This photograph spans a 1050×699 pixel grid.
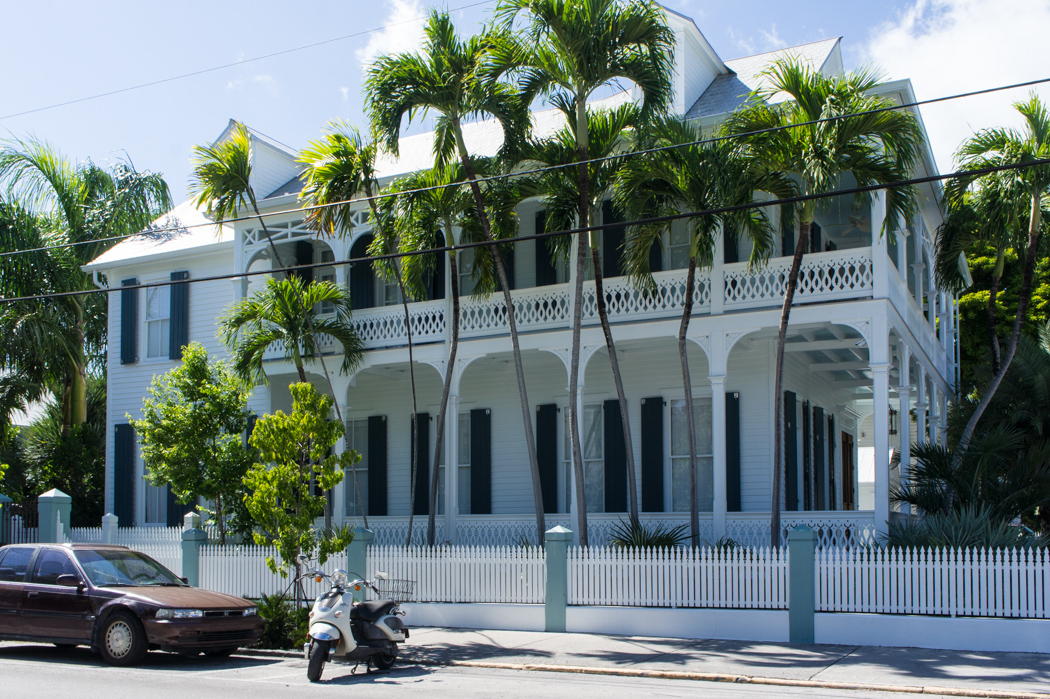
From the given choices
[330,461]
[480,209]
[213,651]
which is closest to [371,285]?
[480,209]

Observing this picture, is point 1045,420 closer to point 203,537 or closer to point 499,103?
point 499,103

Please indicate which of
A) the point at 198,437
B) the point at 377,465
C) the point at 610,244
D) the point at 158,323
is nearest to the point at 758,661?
the point at 610,244

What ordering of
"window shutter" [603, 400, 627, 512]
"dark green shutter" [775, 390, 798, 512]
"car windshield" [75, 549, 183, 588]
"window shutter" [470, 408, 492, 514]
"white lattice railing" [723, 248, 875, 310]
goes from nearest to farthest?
"car windshield" [75, 549, 183, 588] < "white lattice railing" [723, 248, 875, 310] < "dark green shutter" [775, 390, 798, 512] < "window shutter" [603, 400, 627, 512] < "window shutter" [470, 408, 492, 514]

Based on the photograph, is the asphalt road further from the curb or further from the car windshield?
the car windshield

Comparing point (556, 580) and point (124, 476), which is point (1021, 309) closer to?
point (556, 580)

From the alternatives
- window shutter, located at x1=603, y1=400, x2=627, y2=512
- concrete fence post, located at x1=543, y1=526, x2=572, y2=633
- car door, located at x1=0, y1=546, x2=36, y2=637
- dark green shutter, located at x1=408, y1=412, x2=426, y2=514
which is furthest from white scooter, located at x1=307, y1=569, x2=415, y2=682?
dark green shutter, located at x1=408, y1=412, x2=426, y2=514

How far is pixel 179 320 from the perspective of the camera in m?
23.3

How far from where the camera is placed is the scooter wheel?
34.2 feet

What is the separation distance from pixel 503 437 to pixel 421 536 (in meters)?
2.61

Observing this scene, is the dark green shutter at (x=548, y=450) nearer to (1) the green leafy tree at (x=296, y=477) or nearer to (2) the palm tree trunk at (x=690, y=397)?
(2) the palm tree trunk at (x=690, y=397)

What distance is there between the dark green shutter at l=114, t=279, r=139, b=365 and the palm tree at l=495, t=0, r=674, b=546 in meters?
12.5

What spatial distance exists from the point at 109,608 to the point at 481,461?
986cm

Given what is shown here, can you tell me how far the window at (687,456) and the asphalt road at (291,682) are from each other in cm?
799

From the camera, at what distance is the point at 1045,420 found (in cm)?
1930
